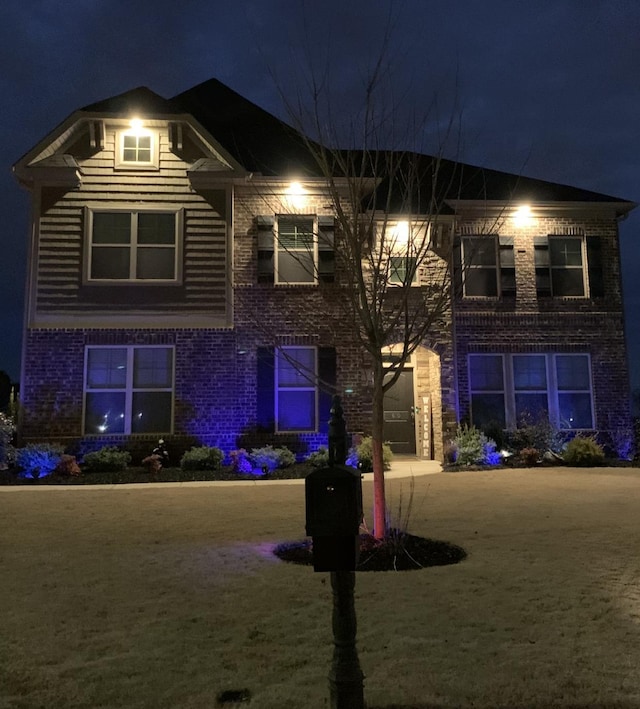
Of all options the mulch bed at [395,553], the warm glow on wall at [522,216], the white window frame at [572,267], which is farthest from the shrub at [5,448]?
the white window frame at [572,267]

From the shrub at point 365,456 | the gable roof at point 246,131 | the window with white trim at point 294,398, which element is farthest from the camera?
the gable roof at point 246,131

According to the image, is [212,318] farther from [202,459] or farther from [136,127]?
[136,127]

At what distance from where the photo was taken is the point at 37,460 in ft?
38.8

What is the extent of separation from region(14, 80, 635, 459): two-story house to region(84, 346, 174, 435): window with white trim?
0.10ft

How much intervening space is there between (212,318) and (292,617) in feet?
34.0

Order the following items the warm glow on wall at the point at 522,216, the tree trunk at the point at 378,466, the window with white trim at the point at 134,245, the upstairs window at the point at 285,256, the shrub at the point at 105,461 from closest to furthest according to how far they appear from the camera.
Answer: the tree trunk at the point at 378,466
the shrub at the point at 105,461
the window with white trim at the point at 134,245
the upstairs window at the point at 285,256
the warm glow on wall at the point at 522,216

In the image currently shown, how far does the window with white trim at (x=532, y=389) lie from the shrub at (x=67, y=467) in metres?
9.03

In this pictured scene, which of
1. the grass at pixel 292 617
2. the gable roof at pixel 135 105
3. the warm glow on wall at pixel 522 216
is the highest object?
the gable roof at pixel 135 105

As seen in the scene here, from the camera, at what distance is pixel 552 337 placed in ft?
49.9

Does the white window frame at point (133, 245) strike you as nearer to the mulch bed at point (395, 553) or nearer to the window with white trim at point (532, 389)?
the window with white trim at point (532, 389)

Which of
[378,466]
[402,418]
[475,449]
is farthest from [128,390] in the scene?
[378,466]

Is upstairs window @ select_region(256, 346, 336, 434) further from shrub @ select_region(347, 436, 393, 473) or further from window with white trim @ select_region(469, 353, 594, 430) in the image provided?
window with white trim @ select_region(469, 353, 594, 430)

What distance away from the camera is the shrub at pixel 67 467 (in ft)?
38.8

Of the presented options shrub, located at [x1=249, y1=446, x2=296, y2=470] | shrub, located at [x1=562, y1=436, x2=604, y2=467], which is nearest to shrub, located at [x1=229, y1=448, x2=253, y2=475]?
shrub, located at [x1=249, y1=446, x2=296, y2=470]
